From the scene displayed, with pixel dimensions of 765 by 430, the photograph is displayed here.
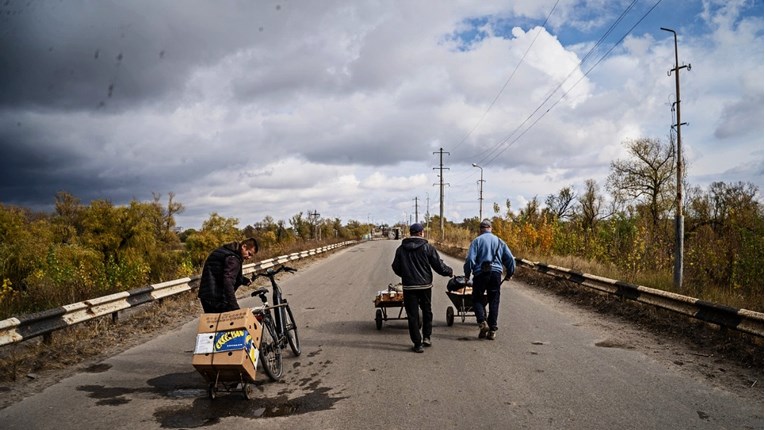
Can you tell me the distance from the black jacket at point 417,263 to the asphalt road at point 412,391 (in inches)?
39.5

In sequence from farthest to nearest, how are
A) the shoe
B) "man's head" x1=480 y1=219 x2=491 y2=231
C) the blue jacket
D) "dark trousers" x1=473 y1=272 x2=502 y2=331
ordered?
"man's head" x1=480 y1=219 x2=491 y2=231 < the blue jacket < "dark trousers" x1=473 y1=272 x2=502 y2=331 < the shoe

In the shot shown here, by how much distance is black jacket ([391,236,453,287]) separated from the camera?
7375 mm

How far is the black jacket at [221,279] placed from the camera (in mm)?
5609

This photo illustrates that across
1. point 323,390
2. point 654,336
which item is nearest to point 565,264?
point 654,336

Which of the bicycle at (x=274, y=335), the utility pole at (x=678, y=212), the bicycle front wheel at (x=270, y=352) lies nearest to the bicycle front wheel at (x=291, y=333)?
the bicycle at (x=274, y=335)

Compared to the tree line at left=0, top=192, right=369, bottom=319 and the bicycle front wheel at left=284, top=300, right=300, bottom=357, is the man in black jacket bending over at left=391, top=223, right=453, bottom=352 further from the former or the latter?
the tree line at left=0, top=192, right=369, bottom=319

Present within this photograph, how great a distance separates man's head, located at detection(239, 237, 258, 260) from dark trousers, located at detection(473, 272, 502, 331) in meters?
3.76

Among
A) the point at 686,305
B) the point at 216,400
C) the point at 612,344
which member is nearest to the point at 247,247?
the point at 216,400

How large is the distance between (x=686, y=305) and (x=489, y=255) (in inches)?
125

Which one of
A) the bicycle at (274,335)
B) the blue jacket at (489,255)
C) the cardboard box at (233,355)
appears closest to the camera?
the cardboard box at (233,355)

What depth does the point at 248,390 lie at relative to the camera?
5.43 meters

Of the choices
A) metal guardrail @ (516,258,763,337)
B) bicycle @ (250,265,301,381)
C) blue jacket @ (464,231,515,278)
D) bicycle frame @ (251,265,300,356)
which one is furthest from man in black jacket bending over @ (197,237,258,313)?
metal guardrail @ (516,258,763,337)

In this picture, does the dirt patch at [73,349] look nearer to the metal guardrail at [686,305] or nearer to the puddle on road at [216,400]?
the puddle on road at [216,400]

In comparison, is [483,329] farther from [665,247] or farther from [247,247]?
[665,247]
